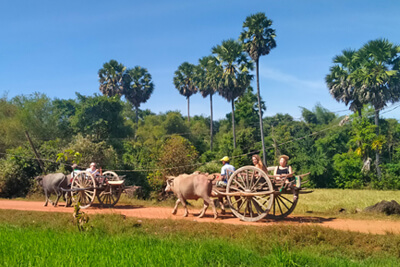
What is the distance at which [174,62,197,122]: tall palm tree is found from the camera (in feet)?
171

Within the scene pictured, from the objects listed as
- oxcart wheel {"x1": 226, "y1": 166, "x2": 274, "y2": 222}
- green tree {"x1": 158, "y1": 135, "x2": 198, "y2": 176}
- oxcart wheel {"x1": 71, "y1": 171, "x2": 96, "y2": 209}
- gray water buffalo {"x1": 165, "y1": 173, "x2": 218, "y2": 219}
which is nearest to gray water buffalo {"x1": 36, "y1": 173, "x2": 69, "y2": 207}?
oxcart wheel {"x1": 71, "y1": 171, "x2": 96, "y2": 209}

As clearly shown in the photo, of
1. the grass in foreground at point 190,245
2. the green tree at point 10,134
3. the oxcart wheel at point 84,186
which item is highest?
the green tree at point 10,134

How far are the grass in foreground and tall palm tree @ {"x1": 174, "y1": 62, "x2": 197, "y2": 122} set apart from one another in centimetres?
4251

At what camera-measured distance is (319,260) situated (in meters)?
6.77

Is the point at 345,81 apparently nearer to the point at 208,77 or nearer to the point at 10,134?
the point at 208,77

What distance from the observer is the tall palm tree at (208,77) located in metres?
40.5

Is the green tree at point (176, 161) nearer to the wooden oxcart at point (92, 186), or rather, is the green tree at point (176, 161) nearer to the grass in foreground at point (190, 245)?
the wooden oxcart at point (92, 186)

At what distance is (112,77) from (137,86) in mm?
A: 3481

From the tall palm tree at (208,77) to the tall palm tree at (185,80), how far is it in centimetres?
400

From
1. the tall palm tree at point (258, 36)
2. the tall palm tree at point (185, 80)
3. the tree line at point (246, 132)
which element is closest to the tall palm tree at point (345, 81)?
the tree line at point (246, 132)

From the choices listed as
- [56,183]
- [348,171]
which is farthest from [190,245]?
[348,171]

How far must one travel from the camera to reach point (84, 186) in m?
14.7

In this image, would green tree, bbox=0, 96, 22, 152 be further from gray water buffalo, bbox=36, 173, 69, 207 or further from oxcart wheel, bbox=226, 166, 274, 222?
oxcart wheel, bbox=226, 166, 274, 222

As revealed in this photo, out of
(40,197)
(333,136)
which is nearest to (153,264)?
(40,197)
